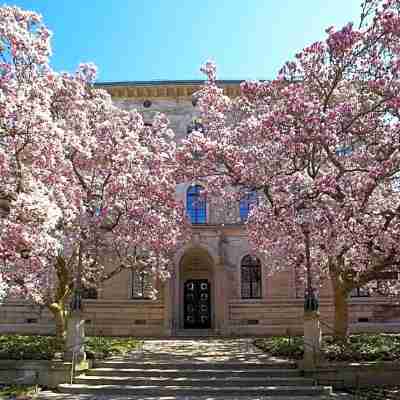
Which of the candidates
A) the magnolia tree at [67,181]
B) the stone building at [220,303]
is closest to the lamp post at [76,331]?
the magnolia tree at [67,181]

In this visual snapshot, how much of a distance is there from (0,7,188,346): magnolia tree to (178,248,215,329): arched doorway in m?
7.70

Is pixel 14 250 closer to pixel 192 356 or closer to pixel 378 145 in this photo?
pixel 192 356

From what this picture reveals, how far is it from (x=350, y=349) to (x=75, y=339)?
812 centimetres

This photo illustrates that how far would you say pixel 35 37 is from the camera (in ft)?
46.2

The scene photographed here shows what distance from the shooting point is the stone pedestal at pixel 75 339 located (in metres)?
13.7

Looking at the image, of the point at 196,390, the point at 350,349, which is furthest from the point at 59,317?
the point at 350,349

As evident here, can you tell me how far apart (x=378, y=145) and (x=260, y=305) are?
14.3 meters

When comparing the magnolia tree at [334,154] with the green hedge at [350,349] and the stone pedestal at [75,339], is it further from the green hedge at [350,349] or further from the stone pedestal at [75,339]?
the stone pedestal at [75,339]

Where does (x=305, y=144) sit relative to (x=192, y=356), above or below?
above

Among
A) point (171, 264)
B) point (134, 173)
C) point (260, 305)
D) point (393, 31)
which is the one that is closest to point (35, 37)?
point (134, 173)

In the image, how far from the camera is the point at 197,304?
29.4 meters

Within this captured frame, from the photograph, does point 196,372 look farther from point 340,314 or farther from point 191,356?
point 340,314

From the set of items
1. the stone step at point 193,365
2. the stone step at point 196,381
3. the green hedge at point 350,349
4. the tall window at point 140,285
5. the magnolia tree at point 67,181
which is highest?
the magnolia tree at point 67,181

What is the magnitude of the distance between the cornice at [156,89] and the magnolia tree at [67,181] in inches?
399
